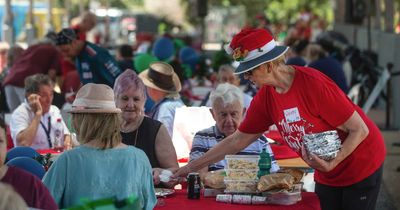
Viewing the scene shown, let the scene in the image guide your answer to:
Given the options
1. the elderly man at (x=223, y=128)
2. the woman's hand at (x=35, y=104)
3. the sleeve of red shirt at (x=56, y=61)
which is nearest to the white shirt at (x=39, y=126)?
the woman's hand at (x=35, y=104)

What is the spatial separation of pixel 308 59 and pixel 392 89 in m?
2.44

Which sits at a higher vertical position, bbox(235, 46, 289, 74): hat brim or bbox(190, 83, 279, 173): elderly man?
bbox(235, 46, 289, 74): hat brim

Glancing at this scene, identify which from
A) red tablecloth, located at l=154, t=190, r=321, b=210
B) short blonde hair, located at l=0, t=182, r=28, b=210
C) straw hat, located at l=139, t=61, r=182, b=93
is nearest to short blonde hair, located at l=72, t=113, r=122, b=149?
red tablecloth, located at l=154, t=190, r=321, b=210

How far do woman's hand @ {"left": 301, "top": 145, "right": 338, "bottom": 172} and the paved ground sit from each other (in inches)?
167

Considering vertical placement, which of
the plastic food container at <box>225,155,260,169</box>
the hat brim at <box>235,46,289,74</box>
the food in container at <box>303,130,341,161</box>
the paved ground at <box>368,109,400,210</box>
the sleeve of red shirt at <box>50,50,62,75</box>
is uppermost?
the hat brim at <box>235,46,289,74</box>

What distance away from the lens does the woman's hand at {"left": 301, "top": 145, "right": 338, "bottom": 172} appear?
5094mm

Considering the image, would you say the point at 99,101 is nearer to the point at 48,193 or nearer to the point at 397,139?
the point at 48,193

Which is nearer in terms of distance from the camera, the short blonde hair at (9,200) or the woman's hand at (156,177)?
the short blonde hair at (9,200)

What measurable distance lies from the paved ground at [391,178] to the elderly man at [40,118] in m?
3.16

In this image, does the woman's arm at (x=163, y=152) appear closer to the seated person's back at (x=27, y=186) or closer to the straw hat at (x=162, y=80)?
the seated person's back at (x=27, y=186)

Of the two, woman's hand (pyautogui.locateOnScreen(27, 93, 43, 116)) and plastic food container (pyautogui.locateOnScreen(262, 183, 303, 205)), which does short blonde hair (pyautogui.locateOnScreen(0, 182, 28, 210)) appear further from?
woman's hand (pyautogui.locateOnScreen(27, 93, 43, 116))

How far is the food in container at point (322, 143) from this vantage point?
5082 mm

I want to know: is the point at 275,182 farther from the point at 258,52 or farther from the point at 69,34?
the point at 69,34

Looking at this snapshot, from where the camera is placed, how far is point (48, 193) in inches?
172
